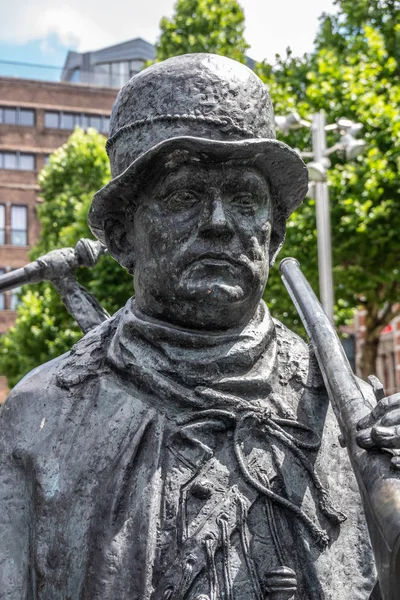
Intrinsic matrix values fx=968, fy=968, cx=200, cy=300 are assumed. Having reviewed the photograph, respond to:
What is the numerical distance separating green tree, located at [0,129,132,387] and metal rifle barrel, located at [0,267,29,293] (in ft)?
46.3

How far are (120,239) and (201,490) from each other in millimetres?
762

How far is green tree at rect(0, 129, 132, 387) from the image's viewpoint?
19.6 meters

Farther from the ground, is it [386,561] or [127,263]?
[127,263]

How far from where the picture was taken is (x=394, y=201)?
18.1m

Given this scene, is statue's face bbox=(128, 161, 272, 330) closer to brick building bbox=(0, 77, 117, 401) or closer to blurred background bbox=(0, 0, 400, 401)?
blurred background bbox=(0, 0, 400, 401)

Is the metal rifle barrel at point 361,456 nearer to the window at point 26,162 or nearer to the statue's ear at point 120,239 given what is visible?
the statue's ear at point 120,239

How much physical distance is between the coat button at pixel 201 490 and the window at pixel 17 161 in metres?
48.8

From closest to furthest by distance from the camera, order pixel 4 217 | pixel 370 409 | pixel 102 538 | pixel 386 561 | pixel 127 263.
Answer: pixel 386 561 → pixel 370 409 → pixel 102 538 → pixel 127 263 → pixel 4 217

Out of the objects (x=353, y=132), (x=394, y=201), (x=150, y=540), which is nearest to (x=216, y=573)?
(x=150, y=540)

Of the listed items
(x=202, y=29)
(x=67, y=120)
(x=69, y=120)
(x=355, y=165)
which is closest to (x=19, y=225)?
(x=67, y=120)

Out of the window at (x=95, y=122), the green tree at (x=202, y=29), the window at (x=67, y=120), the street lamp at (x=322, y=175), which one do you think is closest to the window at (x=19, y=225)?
the window at (x=67, y=120)

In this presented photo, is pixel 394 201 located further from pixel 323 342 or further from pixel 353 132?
pixel 323 342

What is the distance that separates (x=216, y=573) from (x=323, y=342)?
0.66 meters

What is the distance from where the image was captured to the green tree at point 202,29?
2341cm
